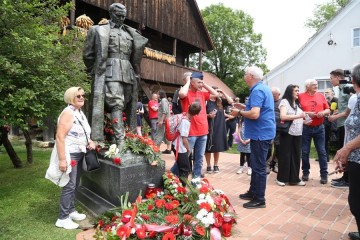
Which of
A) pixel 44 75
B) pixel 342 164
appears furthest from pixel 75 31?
pixel 342 164

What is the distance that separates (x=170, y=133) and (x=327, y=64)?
15.9m

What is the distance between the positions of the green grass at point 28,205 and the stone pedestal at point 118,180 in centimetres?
46

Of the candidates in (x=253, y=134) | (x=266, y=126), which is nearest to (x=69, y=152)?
(x=253, y=134)

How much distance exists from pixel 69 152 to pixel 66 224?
81 centimetres

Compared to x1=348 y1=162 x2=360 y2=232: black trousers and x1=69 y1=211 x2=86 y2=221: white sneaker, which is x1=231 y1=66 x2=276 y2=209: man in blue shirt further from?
x1=69 y1=211 x2=86 y2=221: white sneaker

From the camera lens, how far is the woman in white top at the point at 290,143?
5.12 m

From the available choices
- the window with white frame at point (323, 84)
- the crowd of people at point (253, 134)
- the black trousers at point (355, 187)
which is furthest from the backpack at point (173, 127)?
the window with white frame at point (323, 84)

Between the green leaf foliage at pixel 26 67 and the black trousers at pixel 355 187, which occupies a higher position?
the green leaf foliage at pixel 26 67

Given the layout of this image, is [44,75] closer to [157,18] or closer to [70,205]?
[70,205]

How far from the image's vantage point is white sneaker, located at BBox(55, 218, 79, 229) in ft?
10.9

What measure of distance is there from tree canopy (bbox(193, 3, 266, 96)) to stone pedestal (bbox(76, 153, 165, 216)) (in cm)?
3301

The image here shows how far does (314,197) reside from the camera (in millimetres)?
4559

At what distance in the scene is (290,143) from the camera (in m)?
5.21

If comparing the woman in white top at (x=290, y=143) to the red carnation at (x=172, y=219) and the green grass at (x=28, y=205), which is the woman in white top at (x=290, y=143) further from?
the green grass at (x=28, y=205)
